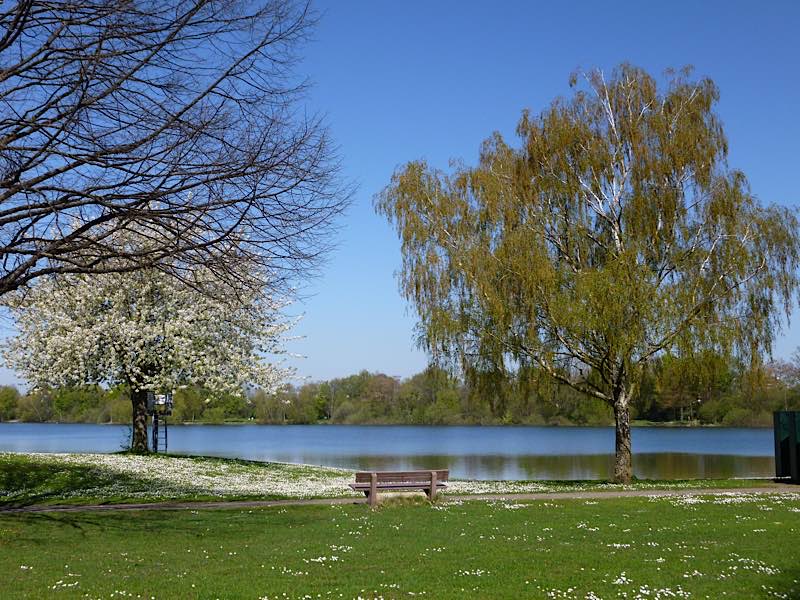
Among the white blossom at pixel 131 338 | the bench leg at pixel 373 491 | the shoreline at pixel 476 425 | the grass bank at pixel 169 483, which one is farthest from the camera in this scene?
the shoreline at pixel 476 425

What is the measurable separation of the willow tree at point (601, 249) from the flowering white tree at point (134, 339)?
7.01m

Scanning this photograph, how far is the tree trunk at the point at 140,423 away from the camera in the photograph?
2791 centimetres

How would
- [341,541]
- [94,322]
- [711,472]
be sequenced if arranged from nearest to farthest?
[341,541]
[94,322]
[711,472]

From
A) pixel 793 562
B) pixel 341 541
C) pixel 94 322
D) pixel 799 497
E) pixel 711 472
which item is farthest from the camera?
pixel 711 472

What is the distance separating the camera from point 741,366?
74.2 ft

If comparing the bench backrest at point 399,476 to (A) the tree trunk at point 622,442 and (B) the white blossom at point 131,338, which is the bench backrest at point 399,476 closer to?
(A) the tree trunk at point 622,442

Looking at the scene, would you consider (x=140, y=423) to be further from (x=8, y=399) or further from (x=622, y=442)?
(x=8, y=399)

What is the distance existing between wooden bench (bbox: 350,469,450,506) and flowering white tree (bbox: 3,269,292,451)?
10963mm

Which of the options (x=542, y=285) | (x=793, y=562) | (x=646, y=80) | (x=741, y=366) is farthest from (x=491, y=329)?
(x=793, y=562)

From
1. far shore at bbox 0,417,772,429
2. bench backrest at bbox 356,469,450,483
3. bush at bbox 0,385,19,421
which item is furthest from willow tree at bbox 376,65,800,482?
bush at bbox 0,385,19,421

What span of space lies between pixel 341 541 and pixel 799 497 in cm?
1167

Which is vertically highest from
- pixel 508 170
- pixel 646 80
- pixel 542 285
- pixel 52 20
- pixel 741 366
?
pixel 646 80

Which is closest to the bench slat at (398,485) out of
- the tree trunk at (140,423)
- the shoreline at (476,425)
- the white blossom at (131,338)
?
the white blossom at (131,338)

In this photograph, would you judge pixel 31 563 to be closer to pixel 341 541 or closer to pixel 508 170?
pixel 341 541
